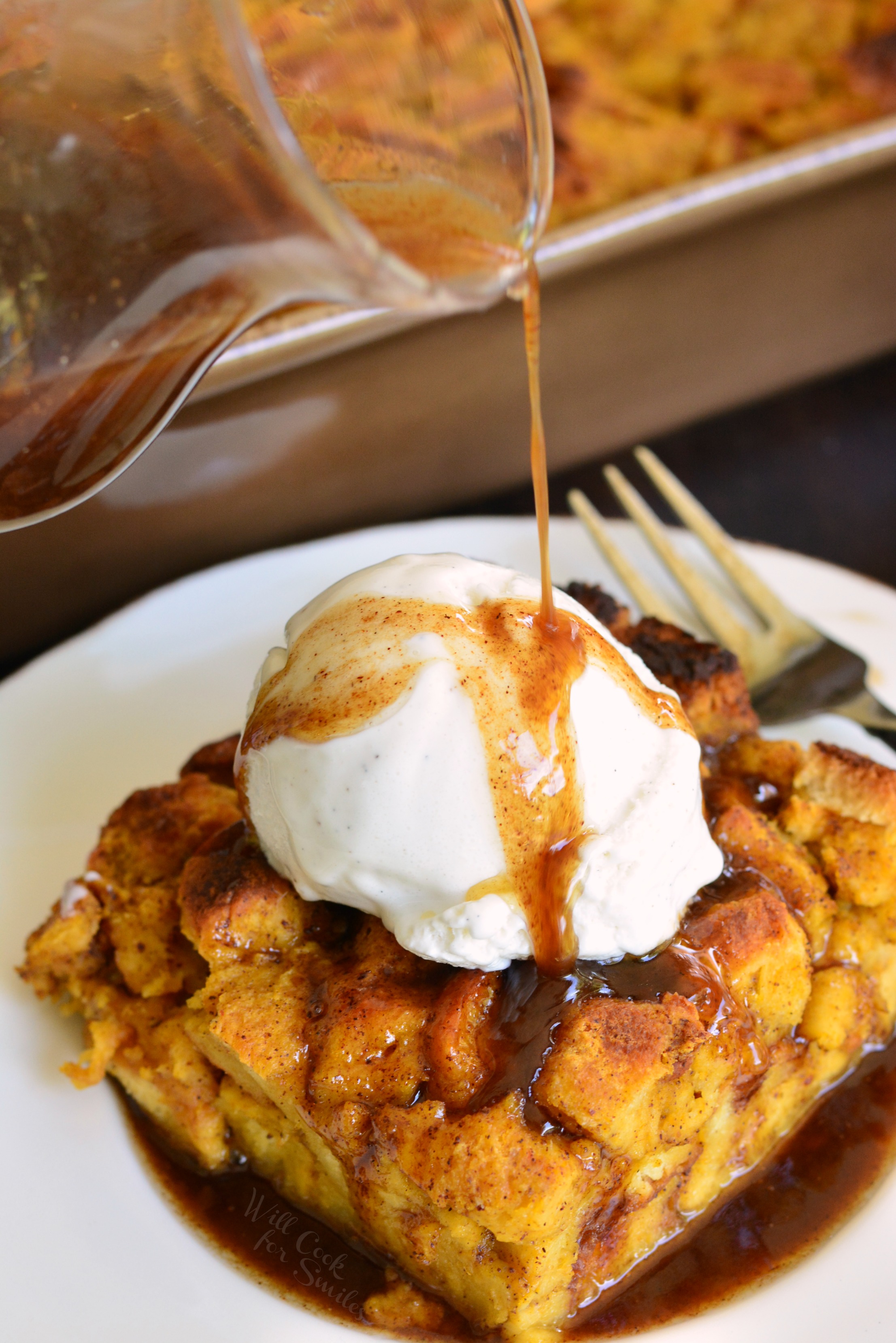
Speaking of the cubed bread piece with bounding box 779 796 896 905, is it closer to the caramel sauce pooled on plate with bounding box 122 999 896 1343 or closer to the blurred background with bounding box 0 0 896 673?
the caramel sauce pooled on plate with bounding box 122 999 896 1343

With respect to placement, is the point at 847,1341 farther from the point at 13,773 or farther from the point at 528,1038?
the point at 13,773

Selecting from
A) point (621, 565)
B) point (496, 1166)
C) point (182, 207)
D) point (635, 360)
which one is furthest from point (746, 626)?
point (182, 207)

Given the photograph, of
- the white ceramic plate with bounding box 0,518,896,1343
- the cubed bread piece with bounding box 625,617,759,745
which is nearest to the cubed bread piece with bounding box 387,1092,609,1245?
the white ceramic plate with bounding box 0,518,896,1343

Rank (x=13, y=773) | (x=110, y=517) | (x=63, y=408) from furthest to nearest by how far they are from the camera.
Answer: (x=110, y=517) → (x=13, y=773) → (x=63, y=408)

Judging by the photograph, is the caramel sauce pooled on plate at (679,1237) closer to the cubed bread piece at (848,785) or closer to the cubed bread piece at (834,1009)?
the cubed bread piece at (834,1009)

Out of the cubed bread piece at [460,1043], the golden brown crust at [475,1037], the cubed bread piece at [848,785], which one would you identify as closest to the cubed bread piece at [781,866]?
the golden brown crust at [475,1037]

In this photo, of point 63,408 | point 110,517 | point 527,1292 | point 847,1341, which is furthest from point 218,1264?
point 110,517

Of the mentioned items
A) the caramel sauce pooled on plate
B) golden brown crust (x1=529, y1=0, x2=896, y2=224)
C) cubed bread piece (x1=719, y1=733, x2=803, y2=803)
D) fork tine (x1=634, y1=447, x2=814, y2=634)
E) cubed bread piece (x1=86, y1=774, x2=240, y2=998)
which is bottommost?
the caramel sauce pooled on plate
